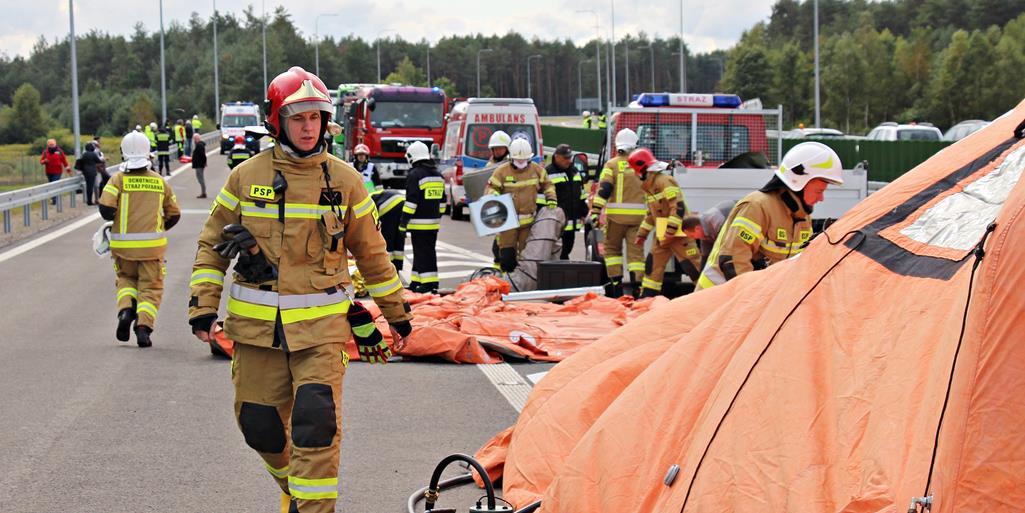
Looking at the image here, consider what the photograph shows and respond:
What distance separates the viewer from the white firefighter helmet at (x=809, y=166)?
7.71 m

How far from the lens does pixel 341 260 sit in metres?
5.63

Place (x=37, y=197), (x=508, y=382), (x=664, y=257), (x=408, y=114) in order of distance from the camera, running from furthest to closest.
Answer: (x=408, y=114) < (x=37, y=197) < (x=664, y=257) < (x=508, y=382)

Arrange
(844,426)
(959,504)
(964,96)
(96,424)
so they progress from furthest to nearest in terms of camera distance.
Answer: (964,96) → (96,424) → (844,426) → (959,504)

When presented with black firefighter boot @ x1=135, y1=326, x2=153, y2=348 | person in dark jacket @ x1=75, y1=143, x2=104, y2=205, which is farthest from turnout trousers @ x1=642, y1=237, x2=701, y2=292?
person in dark jacket @ x1=75, y1=143, x2=104, y2=205

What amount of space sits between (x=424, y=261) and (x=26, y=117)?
310 feet

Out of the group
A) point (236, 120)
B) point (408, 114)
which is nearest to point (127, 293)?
point (408, 114)

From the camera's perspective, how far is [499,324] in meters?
11.4

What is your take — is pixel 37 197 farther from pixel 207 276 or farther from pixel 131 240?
pixel 207 276

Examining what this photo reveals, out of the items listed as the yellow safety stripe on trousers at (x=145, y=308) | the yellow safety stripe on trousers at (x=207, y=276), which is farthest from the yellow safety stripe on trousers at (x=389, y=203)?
the yellow safety stripe on trousers at (x=207, y=276)

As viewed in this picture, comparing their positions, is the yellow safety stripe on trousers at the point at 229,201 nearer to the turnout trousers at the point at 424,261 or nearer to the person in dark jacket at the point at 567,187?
the turnout trousers at the point at 424,261

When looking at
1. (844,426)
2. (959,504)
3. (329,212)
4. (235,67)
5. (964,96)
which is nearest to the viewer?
(959,504)

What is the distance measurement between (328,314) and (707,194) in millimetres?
9654

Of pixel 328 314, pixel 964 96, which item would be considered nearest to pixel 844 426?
pixel 328 314

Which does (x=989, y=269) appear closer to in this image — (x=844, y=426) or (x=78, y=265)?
(x=844, y=426)
